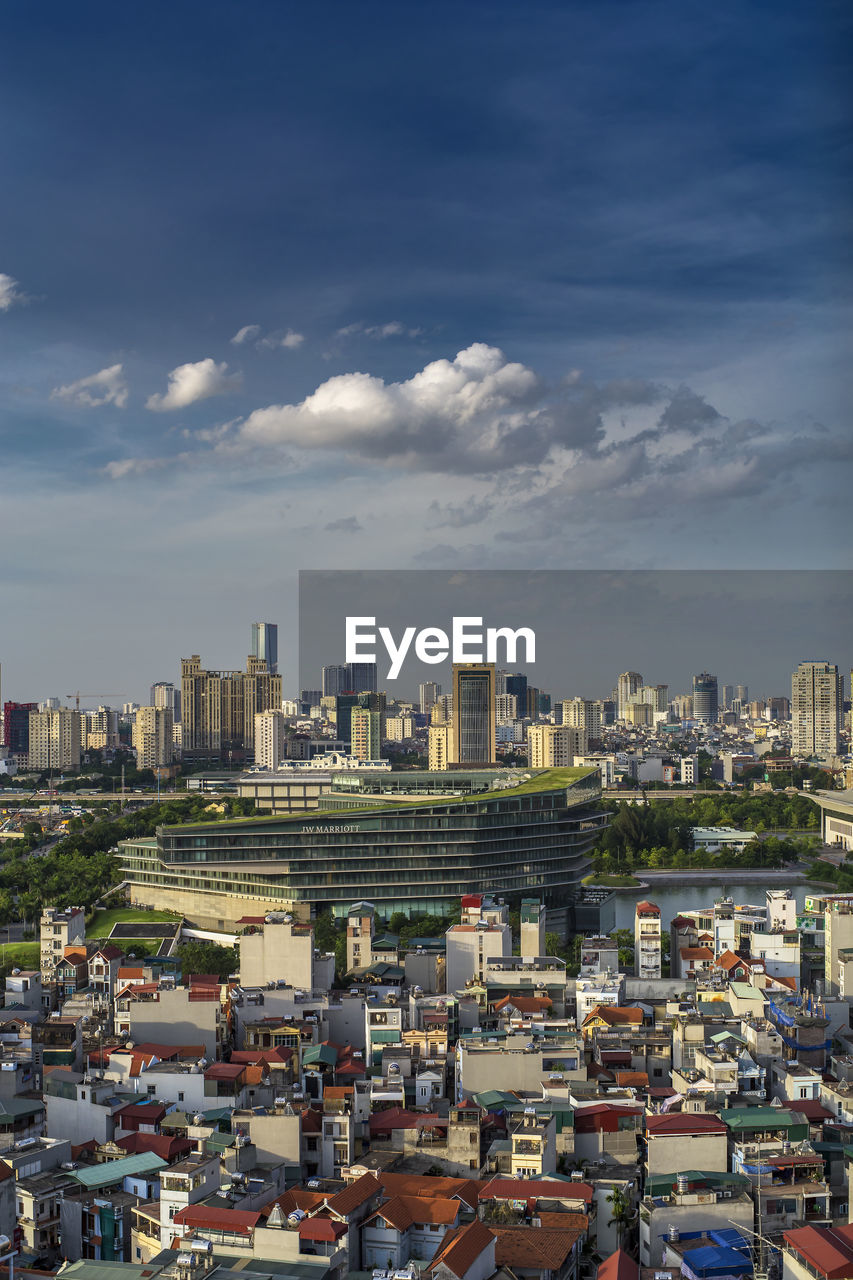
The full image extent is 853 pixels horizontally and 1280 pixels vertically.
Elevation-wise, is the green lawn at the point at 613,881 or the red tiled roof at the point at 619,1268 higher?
the red tiled roof at the point at 619,1268

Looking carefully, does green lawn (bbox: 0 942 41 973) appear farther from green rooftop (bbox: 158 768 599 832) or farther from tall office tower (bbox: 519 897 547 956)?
tall office tower (bbox: 519 897 547 956)

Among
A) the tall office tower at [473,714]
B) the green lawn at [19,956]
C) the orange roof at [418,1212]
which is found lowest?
the green lawn at [19,956]

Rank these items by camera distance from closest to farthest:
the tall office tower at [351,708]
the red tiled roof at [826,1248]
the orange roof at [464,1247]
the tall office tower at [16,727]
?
1. the red tiled roof at [826,1248]
2. the orange roof at [464,1247]
3. the tall office tower at [351,708]
4. the tall office tower at [16,727]

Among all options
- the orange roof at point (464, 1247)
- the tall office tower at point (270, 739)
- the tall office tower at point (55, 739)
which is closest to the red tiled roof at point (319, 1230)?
the orange roof at point (464, 1247)

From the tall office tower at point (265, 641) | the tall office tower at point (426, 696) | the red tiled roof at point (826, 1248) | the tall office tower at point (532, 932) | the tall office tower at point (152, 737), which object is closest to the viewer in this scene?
the red tiled roof at point (826, 1248)

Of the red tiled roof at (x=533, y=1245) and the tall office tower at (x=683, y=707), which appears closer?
the red tiled roof at (x=533, y=1245)

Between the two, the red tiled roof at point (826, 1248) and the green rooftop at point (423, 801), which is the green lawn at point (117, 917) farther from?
the red tiled roof at point (826, 1248)

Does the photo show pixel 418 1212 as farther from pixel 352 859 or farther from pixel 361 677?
pixel 361 677

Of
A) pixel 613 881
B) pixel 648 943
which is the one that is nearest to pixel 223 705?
pixel 613 881
